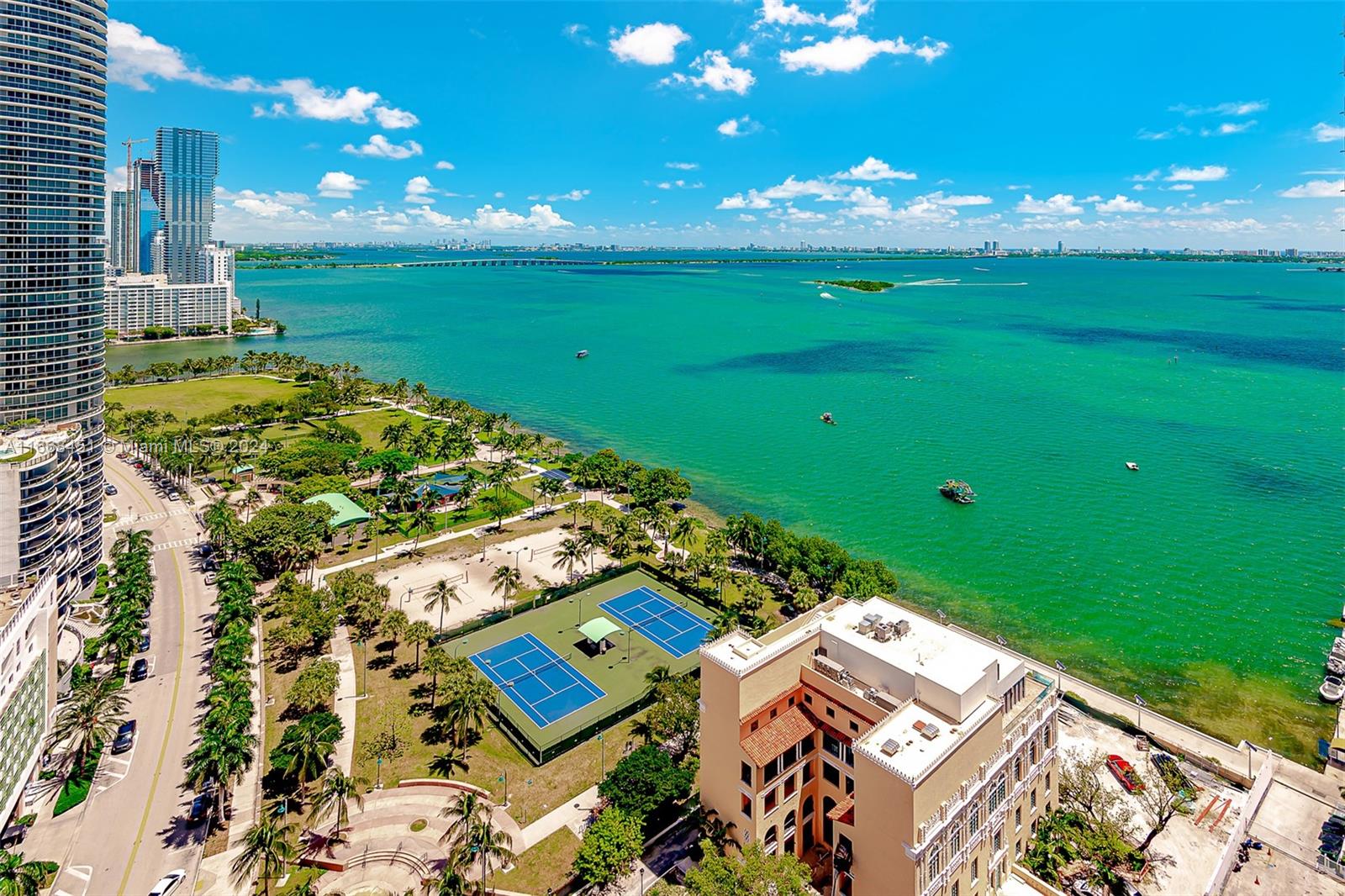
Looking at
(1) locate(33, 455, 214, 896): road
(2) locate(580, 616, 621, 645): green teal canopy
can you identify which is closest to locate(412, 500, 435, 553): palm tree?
(1) locate(33, 455, 214, 896): road

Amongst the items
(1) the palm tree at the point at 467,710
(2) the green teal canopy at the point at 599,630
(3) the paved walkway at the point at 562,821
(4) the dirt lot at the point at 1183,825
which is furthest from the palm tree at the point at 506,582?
(4) the dirt lot at the point at 1183,825

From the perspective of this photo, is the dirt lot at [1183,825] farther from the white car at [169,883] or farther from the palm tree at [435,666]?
the white car at [169,883]

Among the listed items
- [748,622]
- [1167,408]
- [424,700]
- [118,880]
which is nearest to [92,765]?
[118,880]

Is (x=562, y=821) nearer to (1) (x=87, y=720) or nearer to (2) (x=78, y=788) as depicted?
(2) (x=78, y=788)

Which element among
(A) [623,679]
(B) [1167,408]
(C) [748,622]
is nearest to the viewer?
(A) [623,679]

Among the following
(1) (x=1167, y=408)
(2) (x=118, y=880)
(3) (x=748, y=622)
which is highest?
(1) (x=1167, y=408)

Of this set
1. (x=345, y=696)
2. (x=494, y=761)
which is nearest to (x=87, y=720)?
(x=345, y=696)

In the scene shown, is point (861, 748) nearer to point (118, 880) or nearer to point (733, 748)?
point (733, 748)
